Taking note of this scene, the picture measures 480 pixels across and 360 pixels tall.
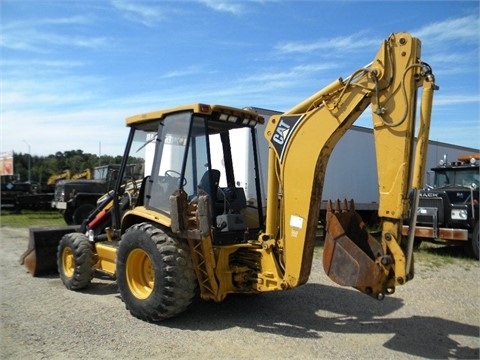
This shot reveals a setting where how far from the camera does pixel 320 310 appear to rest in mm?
5945

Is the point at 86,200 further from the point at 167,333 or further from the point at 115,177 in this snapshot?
the point at 167,333

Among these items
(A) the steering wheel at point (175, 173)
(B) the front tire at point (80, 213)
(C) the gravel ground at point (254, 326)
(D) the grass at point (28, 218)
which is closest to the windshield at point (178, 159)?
(A) the steering wheel at point (175, 173)

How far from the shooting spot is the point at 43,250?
7.94 m

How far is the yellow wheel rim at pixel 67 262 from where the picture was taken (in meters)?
7.18

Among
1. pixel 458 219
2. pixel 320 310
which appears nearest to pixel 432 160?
pixel 458 219

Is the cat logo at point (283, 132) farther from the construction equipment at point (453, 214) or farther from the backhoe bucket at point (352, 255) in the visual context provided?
the construction equipment at point (453, 214)

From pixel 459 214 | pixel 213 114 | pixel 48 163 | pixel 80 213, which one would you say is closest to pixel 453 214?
pixel 459 214

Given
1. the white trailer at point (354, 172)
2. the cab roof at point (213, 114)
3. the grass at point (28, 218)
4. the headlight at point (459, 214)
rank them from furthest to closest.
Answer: the grass at point (28, 218) → the white trailer at point (354, 172) → the headlight at point (459, 214) → the cab roof at point (213, 114)

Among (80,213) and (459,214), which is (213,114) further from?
(80,213)

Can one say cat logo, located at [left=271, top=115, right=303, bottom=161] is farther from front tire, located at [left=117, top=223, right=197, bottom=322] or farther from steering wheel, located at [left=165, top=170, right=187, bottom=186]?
front tire, located at [left=117, top=223, right=197, bottom=322]

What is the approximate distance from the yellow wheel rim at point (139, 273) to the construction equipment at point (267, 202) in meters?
0.01

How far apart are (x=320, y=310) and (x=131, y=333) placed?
94.6 inches

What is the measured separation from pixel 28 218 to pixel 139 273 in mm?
16654

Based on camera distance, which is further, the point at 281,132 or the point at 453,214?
the point at 453,214
